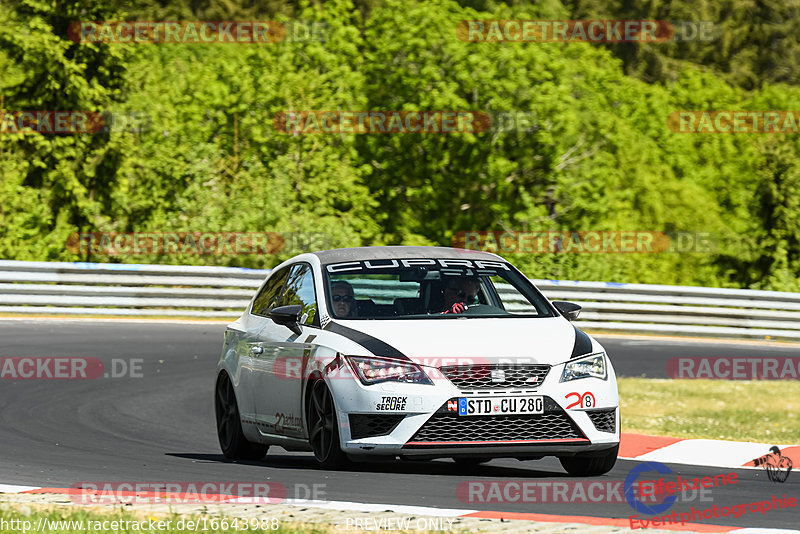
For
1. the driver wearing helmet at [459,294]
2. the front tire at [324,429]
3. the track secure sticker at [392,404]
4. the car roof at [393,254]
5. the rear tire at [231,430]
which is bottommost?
the rear tire at [231,430]

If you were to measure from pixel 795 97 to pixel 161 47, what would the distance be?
25.8m

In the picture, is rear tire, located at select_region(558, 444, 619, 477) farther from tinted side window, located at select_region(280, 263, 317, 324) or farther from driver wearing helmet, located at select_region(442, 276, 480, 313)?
tinted side window, located at select_region(280, 263, 317, 324)

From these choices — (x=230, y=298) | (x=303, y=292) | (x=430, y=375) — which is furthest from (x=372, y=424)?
(x=230, y=298)

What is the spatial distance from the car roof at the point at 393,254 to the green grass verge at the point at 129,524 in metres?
3.17

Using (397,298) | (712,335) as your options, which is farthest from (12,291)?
(397,298)

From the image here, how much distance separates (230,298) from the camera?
2241 cm

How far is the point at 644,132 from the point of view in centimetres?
4850

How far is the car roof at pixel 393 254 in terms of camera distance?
9.62 metres

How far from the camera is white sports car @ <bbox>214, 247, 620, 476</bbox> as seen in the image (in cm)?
802

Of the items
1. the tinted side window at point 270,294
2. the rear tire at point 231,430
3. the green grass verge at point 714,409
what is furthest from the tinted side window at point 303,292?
the green grass verge at point 714,409

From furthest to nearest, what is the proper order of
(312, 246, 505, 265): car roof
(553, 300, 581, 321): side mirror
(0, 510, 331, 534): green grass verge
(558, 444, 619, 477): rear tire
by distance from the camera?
(312, 246, 505, 265): car roof < (553, 300, 581, 321): side mirror < (558, 444, 619, 477): rear tire < (0, 510, 331, 534): green grass verge

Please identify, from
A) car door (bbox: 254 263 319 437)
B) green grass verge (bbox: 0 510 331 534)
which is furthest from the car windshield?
green grass verge (bbox: 0 510 331 534)

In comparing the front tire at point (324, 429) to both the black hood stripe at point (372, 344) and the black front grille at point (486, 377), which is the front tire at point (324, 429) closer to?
the black hood stripe at point (372, 344)

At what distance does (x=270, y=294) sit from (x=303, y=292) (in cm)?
83
